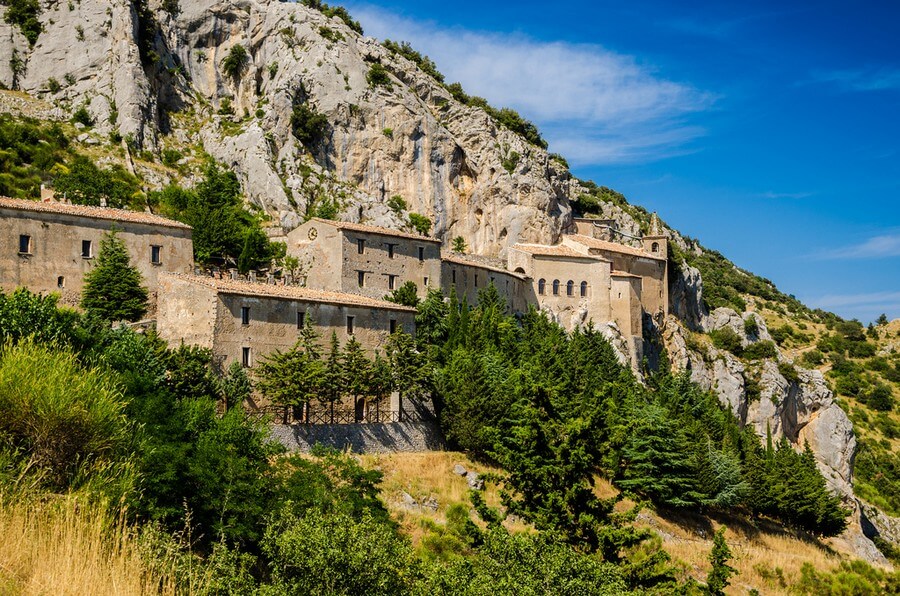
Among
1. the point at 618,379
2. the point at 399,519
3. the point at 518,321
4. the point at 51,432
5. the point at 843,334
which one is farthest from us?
the point at 843,334

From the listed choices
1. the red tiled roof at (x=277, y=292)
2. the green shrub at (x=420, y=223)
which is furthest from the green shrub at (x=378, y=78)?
the red tiled roof at (x=277, y=292)

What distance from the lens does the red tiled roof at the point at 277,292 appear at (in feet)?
139

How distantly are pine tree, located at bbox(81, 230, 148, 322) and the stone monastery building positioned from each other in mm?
1127

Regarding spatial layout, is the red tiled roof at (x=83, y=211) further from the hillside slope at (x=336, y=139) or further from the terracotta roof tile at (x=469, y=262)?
the hillside slope at (x=336, y=139)

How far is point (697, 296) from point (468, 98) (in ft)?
109

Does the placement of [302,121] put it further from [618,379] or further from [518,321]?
[618,379]

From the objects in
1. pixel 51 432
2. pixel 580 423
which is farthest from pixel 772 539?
pixel 51 432

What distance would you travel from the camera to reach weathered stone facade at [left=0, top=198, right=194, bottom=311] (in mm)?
44656

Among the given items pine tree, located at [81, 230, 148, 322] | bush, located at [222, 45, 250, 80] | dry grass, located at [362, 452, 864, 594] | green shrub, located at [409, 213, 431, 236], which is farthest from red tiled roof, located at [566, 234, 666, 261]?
pine tree, located at [81, 230, 148, 322]

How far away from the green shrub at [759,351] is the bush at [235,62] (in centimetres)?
5944

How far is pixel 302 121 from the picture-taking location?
8219 cm

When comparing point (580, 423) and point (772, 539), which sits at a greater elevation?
point (580, 423)

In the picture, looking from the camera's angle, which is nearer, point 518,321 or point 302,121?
point 518,321

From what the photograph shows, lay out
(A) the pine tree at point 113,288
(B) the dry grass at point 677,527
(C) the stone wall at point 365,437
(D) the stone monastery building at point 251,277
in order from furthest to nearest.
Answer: (A) the pine tree at point 113,288 < (D) the stone monastery building at point 251,277 < (C) the stone wall at point 365,437 < (B) the dry grass at point 677,527
